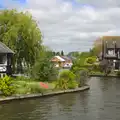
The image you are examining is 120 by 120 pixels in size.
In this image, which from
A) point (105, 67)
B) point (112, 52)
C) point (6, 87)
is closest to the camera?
point (6, 87)

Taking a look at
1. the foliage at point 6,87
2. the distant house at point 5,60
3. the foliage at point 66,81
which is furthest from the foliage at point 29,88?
the distant house at point 5,60

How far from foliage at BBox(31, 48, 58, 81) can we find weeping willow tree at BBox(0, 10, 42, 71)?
3.76m

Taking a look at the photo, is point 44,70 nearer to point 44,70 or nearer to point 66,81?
point 44,70

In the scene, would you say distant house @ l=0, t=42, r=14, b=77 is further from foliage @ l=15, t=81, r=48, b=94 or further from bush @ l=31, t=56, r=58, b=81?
foliage @ l=15, t=81, r=48, b=94

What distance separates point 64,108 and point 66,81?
11516 mm

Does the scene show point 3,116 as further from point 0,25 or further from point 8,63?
point 0,25

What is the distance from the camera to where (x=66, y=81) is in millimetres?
38906

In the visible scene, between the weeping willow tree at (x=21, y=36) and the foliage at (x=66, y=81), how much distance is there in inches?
348

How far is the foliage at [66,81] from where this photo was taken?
38.7 m

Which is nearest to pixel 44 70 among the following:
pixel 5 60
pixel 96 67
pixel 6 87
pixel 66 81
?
pixel 66 81

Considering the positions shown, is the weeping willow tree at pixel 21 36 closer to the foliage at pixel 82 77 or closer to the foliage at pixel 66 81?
the foliage at pixel 82 77

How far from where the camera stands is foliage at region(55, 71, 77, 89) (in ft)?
127

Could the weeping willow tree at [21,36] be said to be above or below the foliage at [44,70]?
above

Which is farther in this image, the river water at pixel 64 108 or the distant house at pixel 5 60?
the distant house at pixel 5 60
